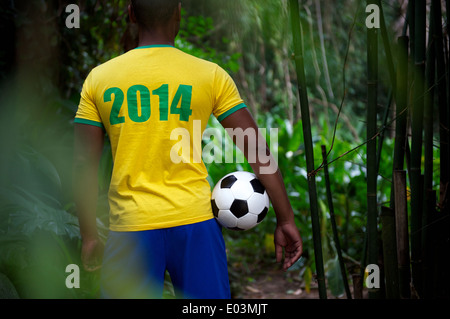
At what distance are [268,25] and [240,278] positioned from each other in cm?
229

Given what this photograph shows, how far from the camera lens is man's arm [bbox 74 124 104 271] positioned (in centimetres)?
167

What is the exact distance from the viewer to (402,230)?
1916 millimetres

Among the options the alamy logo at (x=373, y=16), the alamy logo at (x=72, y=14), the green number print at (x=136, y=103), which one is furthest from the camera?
the alamy logo at (x=72, y=14)

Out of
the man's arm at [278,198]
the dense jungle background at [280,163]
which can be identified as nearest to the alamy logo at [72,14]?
the dense jungle background at [280,163]

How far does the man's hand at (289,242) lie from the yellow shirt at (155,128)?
0.26 m

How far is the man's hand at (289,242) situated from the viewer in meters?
1.69

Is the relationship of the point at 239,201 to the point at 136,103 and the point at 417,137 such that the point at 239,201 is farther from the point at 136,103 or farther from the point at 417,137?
the point at 417,137

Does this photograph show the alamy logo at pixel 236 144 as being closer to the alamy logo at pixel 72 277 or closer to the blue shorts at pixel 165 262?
the blue shorts at pixel 165 262

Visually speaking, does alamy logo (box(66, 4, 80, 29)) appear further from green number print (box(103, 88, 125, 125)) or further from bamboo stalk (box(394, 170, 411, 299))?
bamboo stalk (box(394, 170, 411, 299))

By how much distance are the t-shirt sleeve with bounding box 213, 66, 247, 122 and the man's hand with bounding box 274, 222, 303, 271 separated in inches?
15.7

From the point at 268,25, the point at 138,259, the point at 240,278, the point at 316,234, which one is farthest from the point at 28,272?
the point at 268,25

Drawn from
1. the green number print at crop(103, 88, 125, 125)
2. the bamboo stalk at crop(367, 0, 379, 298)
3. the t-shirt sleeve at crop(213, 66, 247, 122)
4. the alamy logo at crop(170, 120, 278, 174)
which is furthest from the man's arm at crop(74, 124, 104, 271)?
the bamboo stalk at crop(367, 0, 379, 298)

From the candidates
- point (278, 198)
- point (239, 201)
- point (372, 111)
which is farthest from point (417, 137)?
point (239, 201)
